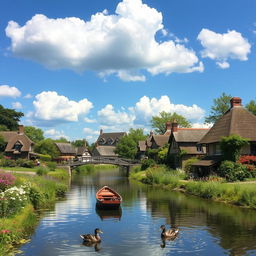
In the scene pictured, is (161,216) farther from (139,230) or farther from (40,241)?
(40,241)

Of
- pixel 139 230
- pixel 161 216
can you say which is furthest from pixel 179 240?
pixel 161 216

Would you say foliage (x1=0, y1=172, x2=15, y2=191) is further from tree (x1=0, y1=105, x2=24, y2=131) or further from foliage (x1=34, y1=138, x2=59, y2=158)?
tree (x1=0, y1=105, x2=24, y2=131)

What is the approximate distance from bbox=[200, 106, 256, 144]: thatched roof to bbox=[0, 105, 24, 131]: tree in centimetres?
7264

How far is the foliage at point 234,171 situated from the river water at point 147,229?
859cm

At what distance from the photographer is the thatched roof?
4488 cm

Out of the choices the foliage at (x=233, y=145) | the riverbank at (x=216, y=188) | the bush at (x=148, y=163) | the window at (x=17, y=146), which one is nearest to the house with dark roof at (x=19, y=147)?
the window at (x=17, y=146)

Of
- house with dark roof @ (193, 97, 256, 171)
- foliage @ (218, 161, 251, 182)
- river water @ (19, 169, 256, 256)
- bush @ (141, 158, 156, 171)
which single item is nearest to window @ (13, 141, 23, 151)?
bush @ (141, 158, 156, 171)

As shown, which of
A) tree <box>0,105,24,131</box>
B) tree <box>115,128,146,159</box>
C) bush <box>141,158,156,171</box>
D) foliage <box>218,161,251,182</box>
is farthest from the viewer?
tree <box>115,128,146,159</box>

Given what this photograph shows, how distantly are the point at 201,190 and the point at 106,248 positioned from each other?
20.8 meters

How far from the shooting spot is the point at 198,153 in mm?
58656

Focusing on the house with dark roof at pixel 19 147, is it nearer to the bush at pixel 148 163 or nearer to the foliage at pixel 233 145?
the bush at pixel 148 163

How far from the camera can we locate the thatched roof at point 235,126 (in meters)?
44.9

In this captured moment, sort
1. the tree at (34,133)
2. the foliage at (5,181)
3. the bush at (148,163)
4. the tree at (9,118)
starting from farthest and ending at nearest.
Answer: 1. the tree at (34,133)
2. the tree at (9,118)
3. the bush at (148,163)
4. the foliage at (5,181)

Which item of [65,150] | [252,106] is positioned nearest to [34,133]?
[65,150]
